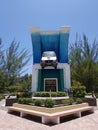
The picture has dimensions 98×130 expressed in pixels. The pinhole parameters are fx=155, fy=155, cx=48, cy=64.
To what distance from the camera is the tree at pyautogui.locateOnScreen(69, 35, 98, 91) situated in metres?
23.3

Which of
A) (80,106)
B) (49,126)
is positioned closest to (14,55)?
(80,106)

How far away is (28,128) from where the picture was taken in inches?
247

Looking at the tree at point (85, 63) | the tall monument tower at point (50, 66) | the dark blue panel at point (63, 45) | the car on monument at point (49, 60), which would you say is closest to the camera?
the car on monument at point (49, 60)

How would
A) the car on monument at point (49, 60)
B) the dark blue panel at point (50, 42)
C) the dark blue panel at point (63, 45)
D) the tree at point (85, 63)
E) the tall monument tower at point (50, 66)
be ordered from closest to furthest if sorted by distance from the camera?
the car on monument at point (49, 60) → the tall monument tower at point (50, 66) → the dark blue panel at point (63, 45) → the dark blue panel at point (50, 42) → the tree at point (85, 63)

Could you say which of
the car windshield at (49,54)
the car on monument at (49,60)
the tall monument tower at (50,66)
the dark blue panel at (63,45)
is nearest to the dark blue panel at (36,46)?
the tall monument tower at (50,66)

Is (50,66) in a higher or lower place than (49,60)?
lower

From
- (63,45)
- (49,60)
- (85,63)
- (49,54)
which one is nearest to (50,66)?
(49,60)

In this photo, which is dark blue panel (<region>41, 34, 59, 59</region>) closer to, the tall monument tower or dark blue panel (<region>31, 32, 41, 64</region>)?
the tall monument tower

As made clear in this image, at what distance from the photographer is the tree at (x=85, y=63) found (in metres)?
23.3

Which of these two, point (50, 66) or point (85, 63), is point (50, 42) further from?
point (85, 63)

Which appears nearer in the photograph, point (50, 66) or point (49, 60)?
point (49, 60)

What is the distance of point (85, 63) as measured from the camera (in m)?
24.4

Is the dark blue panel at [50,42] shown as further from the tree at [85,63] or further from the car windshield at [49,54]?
the tree at [85,63]

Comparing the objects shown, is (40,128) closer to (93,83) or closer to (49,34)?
(49,34)
